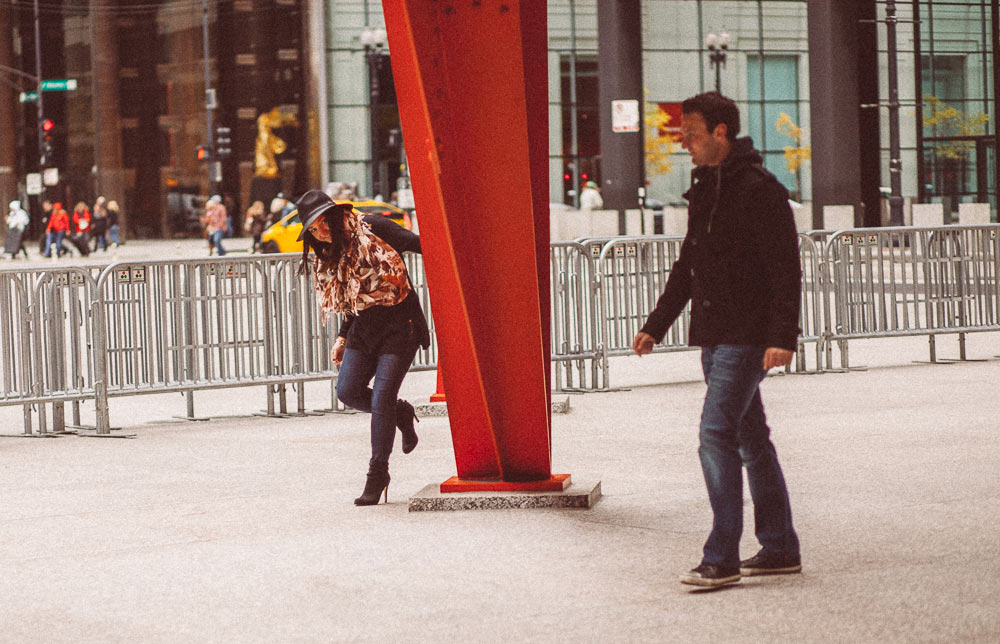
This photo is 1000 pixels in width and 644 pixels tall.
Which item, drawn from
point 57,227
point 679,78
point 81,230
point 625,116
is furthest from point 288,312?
point 679,78

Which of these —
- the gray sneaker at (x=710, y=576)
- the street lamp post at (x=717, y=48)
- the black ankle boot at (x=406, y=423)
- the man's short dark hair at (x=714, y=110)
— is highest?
the street lamp post at (x=717, y=48)

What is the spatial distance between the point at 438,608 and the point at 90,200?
66444mm

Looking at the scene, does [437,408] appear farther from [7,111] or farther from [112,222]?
[7,111]

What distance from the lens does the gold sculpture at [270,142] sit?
66312 mm

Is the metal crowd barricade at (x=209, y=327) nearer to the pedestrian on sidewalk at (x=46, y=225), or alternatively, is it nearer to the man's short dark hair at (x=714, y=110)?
the man's short dark hair at (x=714, y=110)

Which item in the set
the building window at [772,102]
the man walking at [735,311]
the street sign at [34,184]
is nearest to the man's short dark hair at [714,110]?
the man walking at [735,311]

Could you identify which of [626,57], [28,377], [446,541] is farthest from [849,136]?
[446,541]

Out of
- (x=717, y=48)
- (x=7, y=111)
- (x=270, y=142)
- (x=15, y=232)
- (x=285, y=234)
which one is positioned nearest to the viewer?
Answer: (x=285, y=234)

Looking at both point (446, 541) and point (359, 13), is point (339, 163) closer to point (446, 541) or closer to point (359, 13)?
point (359, 13)

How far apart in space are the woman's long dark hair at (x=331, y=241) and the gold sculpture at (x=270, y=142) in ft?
193

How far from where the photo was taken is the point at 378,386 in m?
8.22

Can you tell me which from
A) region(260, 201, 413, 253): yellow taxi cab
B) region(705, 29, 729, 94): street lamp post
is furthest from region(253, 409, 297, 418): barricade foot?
region(705, 29, 729, 94): street lamp post

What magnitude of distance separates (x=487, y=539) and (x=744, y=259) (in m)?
1.99

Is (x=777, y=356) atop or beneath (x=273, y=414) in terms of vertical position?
atop
